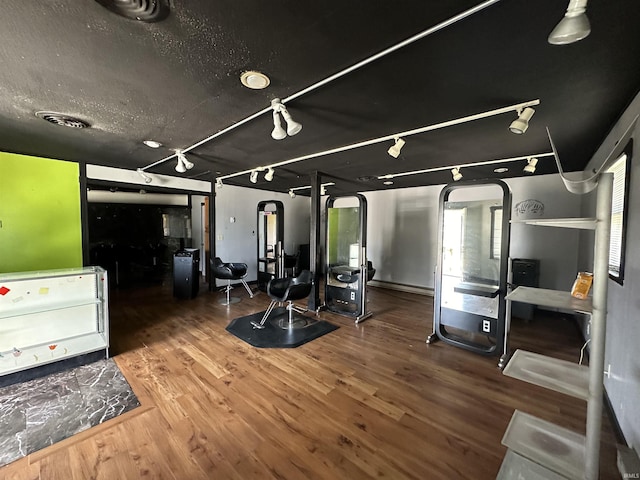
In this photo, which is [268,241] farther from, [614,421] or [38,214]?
[614,421]

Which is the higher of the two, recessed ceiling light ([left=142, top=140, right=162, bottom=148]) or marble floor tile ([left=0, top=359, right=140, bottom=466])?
recessed ceiling light ([left=142, top=140, right=162, bottom=148])

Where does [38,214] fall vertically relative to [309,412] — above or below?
above

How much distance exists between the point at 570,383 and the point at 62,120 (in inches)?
165

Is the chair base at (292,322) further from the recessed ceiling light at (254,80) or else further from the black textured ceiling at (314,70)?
the recessed ceiling light at (254,80)

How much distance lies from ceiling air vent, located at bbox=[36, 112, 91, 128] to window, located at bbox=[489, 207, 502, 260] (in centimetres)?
447

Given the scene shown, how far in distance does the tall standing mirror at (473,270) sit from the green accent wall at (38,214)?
5.22 metres

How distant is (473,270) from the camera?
10.2 ft

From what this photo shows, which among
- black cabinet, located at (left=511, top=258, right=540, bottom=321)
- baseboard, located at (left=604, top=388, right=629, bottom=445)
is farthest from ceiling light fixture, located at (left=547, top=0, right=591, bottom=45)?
black cabinet, located at (left=511, top=258, right=540, bottom=321)

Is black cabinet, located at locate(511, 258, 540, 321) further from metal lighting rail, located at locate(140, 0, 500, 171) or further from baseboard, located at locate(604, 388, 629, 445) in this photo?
metal lighting rail, located at locate(140, 0, 500, 171)

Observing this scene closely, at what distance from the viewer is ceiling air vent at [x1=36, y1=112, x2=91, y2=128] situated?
2320mm

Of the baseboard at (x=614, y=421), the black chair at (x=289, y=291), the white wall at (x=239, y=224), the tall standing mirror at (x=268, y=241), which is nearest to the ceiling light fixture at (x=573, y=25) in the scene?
the baseboard at (x=614, y=421)

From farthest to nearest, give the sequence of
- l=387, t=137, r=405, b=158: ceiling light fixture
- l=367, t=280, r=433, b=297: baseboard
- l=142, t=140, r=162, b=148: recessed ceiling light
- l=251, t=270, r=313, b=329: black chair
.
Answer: l=367, t=280, r=433, b=297: baseboard → l=251, t=270, r=313, b=329: black chair → l=142, t=140, r=162, b=148: recessed ceiling light → l=387, t=137, r=405, b=158: ceiling light fixture

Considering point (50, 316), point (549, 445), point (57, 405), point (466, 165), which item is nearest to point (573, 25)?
point (549, 445)

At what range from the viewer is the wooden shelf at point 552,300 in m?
1.17
